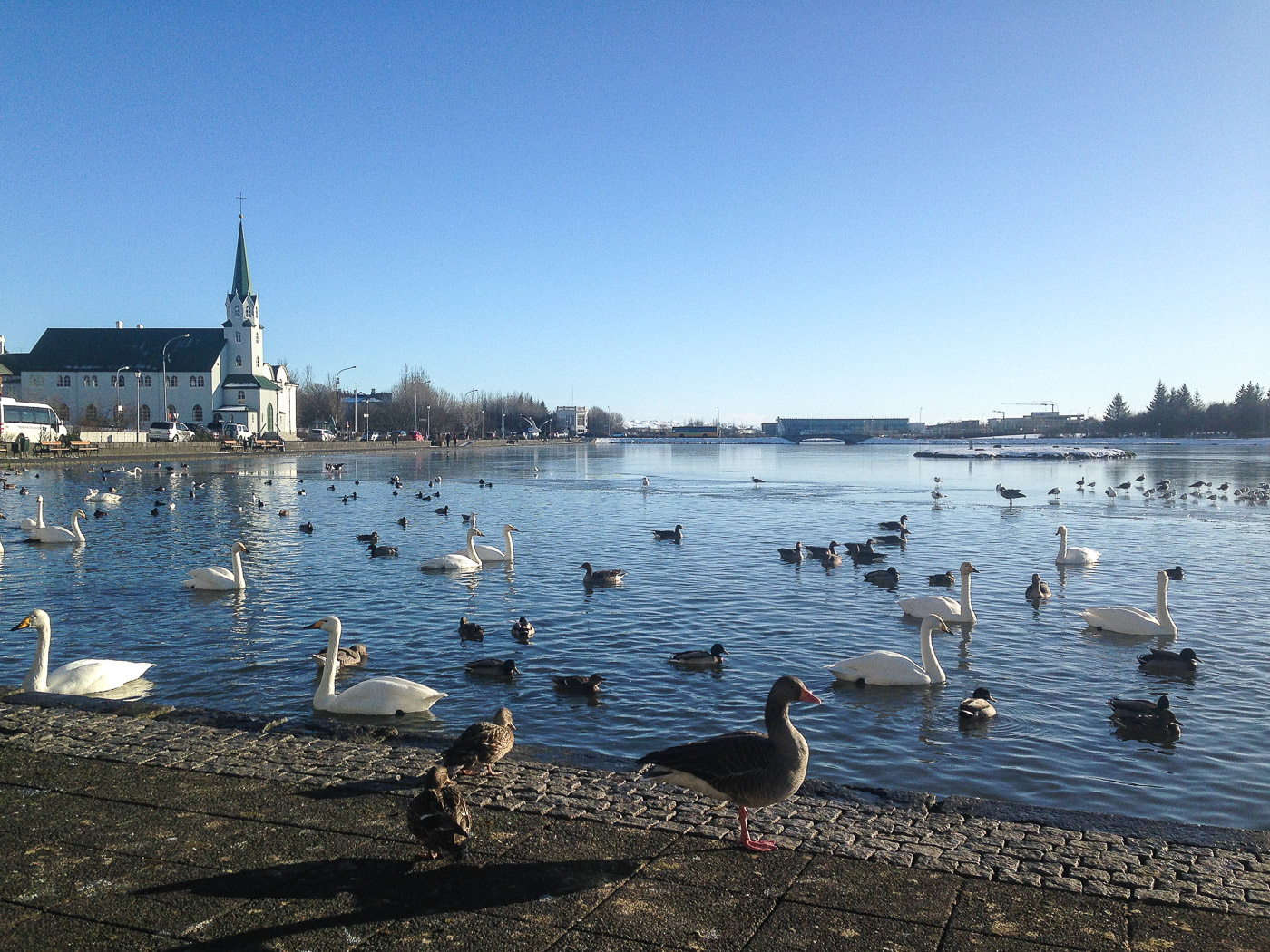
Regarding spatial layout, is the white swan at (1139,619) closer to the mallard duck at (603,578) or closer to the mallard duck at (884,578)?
the mallard duck at (884,578)

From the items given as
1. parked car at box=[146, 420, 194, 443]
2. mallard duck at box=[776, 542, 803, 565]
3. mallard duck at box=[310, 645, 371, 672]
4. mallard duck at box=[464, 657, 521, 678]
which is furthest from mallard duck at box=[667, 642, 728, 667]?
parked car at box=[146, 420, 194, 443]

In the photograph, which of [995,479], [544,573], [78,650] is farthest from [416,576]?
[995,479]

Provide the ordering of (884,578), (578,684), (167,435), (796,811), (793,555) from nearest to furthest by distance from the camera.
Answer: (796,811) → (578,684) → (884,578) → (793,555) → (167,435)

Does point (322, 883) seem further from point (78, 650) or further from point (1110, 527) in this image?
point (1110, 527)

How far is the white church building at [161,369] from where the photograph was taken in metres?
113

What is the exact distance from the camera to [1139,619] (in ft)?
48.5

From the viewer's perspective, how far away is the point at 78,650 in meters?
12.9

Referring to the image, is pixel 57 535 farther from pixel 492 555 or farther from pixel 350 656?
pixel 350 656

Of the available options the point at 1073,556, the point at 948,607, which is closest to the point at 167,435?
the point at 1073,556

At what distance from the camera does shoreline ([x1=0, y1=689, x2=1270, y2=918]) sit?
5.35 metres

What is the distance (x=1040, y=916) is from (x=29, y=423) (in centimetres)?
8741

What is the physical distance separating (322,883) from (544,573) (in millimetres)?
16393

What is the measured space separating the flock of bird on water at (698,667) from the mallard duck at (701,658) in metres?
0.02

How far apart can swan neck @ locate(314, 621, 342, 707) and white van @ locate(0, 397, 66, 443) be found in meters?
69.7
